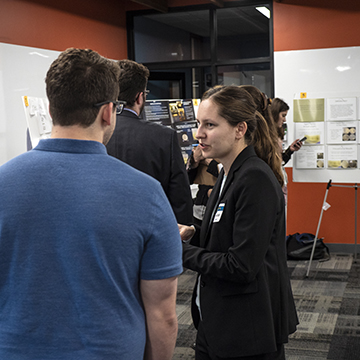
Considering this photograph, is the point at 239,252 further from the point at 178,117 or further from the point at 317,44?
the point at 317,44

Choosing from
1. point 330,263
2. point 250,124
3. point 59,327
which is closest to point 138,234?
point 59,327

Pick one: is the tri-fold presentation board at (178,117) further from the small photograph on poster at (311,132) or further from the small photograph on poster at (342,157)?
the small photograph on poster at (342,157)

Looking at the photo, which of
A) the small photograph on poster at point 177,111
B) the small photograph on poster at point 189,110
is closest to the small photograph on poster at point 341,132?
the small photograph on poster at point 189,110

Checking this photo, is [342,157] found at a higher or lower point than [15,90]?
lower

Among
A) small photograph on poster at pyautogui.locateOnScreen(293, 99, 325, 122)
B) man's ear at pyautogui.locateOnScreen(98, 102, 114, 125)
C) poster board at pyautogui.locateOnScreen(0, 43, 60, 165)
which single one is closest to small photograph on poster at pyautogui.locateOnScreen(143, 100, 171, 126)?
poster board at pyautogui.locateOnScreen(0, 43, 60, 165)

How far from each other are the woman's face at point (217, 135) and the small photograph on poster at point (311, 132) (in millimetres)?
4669

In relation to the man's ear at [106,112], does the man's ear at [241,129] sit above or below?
below

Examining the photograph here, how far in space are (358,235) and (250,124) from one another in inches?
190

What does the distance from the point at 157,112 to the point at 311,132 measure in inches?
82.2

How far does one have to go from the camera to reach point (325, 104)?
233 inches

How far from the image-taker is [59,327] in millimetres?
954

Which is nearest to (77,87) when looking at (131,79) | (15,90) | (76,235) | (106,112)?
(106,112)

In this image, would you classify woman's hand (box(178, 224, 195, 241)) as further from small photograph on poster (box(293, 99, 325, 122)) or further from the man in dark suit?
small photograph on poster (box(293, 99, 325, 122))

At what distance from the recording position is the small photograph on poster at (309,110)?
19.5ft
